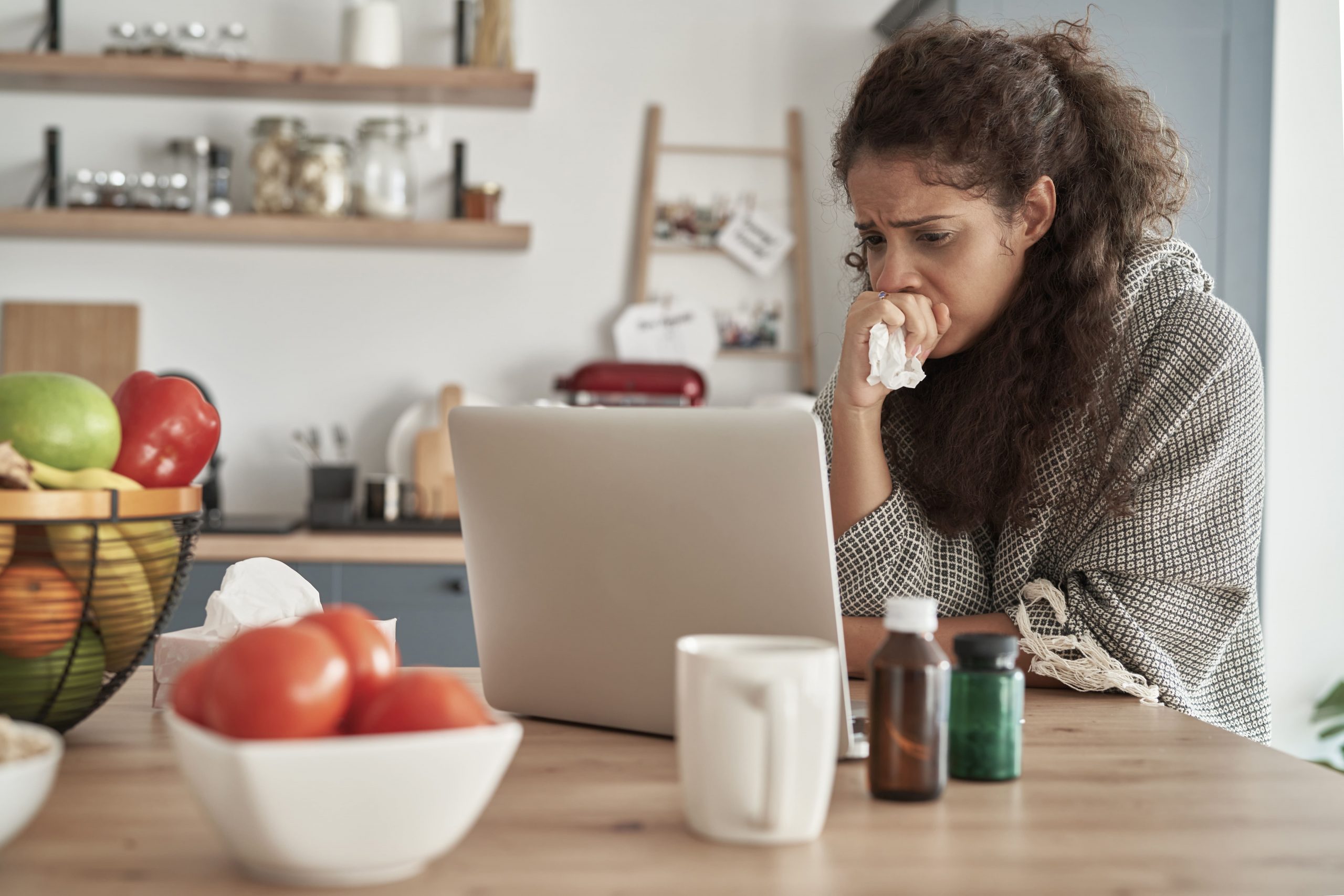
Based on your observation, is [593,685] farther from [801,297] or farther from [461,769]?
[801,297]

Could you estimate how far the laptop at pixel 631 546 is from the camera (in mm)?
763

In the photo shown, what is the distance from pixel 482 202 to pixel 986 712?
7.77ft

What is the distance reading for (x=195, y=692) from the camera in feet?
1.87

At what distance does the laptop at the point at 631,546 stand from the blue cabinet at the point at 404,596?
5.11ft

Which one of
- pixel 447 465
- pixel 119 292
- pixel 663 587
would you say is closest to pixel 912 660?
pixel 663 587

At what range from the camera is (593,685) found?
872 millimetres

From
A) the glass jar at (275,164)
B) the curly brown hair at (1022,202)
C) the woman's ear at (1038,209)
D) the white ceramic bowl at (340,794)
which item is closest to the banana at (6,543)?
the white ceramic bowl at (340,794)

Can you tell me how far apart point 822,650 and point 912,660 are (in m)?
0.09

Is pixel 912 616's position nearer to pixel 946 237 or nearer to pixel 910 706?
pixel 910 706

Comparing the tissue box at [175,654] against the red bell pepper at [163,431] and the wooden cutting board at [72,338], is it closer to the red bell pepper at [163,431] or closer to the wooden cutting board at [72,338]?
the red bell pepper at [163,431]

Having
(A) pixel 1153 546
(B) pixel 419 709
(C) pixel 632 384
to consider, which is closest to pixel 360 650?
(B) pixel 419 709

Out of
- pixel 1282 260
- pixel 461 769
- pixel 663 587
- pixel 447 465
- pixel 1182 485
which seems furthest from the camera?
pixel 447 465

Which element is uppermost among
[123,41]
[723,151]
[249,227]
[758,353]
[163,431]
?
[123,41]

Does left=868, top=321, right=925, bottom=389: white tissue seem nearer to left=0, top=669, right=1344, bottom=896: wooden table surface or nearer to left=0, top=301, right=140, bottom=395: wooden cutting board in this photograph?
left=0, top=669, right=1344, bottom=896: wooden table surface
